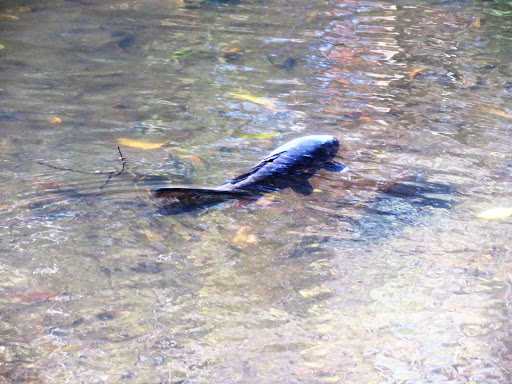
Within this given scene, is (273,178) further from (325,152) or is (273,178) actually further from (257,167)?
(325,152)

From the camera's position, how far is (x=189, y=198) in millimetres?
3332

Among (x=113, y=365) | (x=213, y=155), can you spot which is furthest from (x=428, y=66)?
(x=113, y=365)

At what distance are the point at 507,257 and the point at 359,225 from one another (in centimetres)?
81

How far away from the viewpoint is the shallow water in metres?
2.40

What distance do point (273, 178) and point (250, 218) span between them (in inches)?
16.4

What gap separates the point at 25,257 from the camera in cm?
291

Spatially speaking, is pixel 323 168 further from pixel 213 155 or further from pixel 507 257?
pixel 507 257

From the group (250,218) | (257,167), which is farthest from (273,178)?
(250,218)

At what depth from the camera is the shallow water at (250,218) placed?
2404 mm

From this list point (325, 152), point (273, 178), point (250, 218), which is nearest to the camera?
point (250, 218)

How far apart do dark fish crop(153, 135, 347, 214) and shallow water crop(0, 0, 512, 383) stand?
0.10m

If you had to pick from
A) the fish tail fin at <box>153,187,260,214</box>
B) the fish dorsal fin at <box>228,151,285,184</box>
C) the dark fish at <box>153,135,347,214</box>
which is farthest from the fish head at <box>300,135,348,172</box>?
the fish tail fin at <box>153,187,260,214</box>

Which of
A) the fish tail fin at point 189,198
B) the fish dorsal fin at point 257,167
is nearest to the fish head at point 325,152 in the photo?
the fish dorsal fin at point 257,167

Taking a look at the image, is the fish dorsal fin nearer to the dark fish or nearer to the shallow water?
the dark fish
